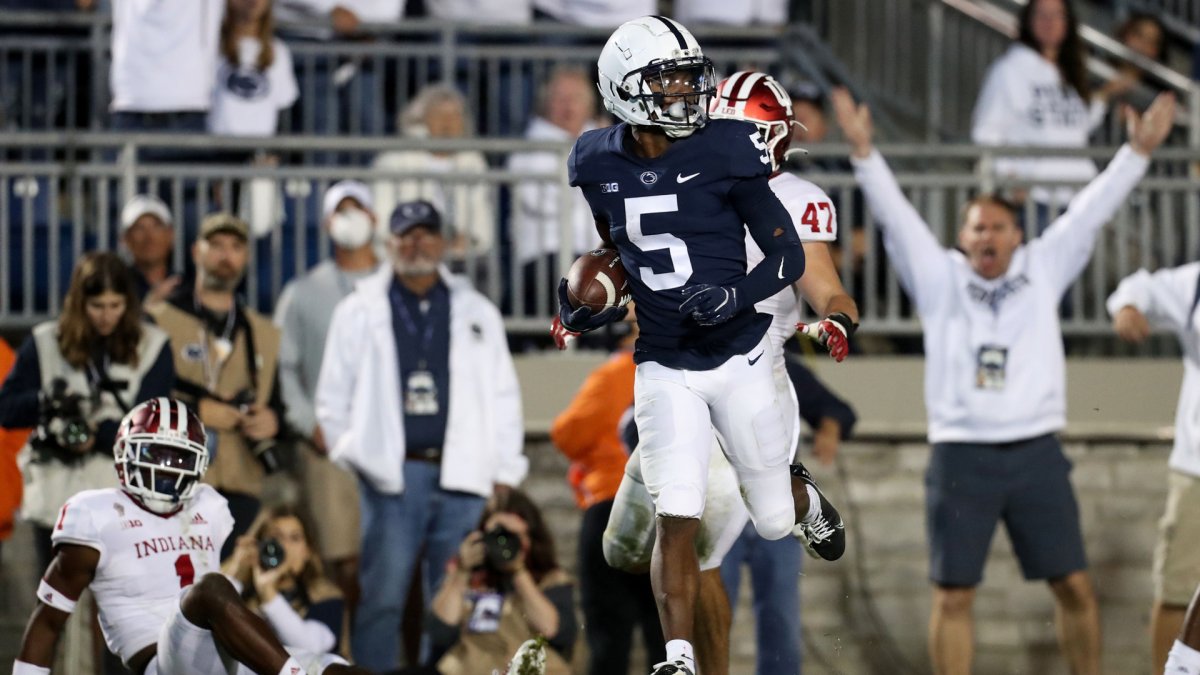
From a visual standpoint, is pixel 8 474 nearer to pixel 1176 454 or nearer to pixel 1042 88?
pixel 1176 454

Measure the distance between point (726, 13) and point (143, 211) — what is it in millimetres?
4102

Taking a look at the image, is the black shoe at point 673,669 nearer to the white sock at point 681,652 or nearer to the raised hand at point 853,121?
the white sock at point 681,652

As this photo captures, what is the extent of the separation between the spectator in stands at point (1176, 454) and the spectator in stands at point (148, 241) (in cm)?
473

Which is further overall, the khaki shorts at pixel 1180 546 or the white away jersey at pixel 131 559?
the khaki shorts at pixel 1180 546

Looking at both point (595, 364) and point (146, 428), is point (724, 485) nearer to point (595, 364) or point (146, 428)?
point (146, 428)

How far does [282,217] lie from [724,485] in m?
4.53

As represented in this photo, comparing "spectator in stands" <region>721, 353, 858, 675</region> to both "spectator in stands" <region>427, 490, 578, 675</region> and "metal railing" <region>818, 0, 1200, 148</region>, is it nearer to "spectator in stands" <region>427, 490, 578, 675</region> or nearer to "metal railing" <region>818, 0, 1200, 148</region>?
"spectator in stands" <region>427, 490, 578, 675</region>

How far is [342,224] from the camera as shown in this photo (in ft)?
34.0

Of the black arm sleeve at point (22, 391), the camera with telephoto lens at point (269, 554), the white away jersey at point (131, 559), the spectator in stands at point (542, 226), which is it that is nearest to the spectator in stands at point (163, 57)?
the spectator in stands at point (542, 226)

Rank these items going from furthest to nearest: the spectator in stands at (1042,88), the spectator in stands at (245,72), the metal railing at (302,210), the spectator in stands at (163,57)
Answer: the spectator in stands at (1042,88), the spectator in stands at (245,72), the spectator in stands at (163,57), the metal railing at (302,210)

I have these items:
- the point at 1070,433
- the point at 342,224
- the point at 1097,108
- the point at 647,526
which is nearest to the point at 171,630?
the point at 647,526

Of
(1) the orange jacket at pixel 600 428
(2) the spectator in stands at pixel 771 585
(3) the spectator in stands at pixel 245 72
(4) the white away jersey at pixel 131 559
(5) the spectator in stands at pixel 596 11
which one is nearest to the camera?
(4) the white away jersey at pixel 131 559

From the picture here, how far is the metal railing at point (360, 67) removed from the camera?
12109 millimetres

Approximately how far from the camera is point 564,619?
30.4ft
